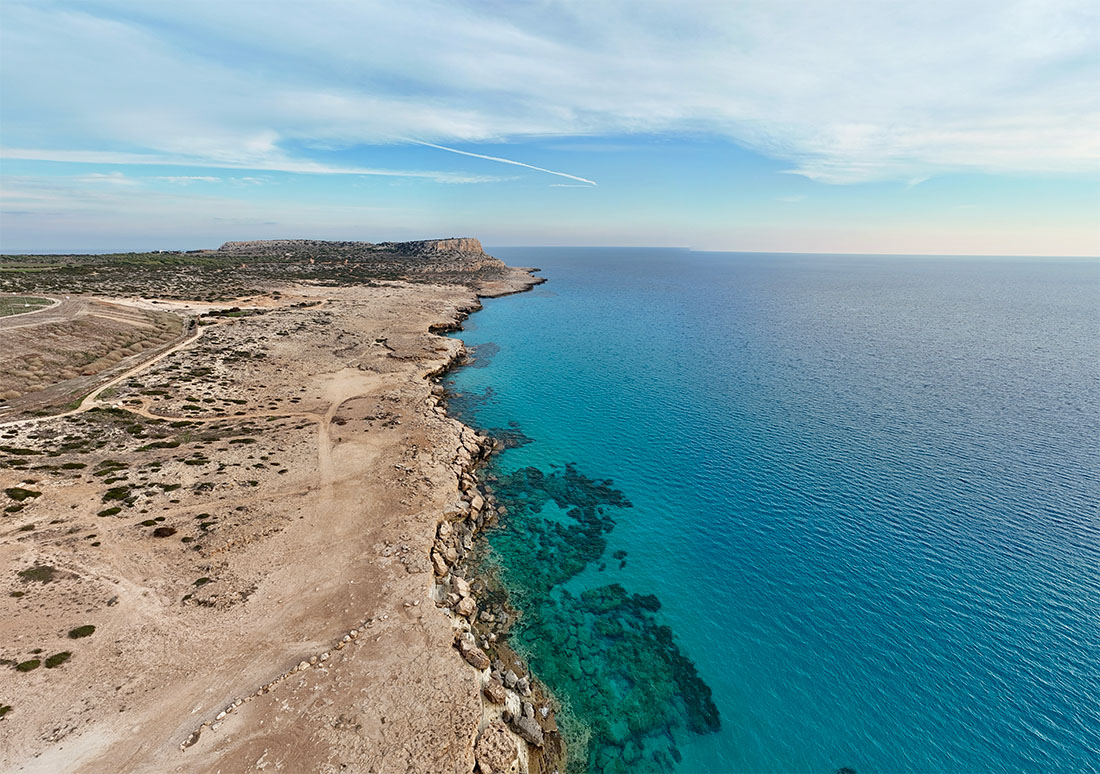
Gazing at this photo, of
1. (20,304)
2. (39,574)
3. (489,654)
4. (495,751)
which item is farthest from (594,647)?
(20,304)

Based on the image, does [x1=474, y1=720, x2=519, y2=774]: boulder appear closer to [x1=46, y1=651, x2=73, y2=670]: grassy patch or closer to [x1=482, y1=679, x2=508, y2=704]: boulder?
[x1=482, y1=679, x2=508, y2=704]: boulder

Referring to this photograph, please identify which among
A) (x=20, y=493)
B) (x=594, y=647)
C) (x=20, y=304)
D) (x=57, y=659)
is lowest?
(x=594, y=647)

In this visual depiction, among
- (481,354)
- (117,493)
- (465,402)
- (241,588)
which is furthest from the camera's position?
(481,354)

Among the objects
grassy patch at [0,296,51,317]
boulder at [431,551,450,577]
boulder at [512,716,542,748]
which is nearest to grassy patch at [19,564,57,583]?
boulder at [431,551,450,577]

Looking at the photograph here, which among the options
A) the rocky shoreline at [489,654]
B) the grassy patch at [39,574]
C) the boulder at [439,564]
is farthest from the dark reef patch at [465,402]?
the grassy patch at [39,574]

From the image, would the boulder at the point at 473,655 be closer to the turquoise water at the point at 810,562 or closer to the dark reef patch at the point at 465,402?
the turquoise water at the point at 810,562

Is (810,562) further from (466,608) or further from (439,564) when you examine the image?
(439,564)

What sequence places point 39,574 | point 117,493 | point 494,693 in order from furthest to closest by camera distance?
point 117,493, point 39,574, point 494,693
